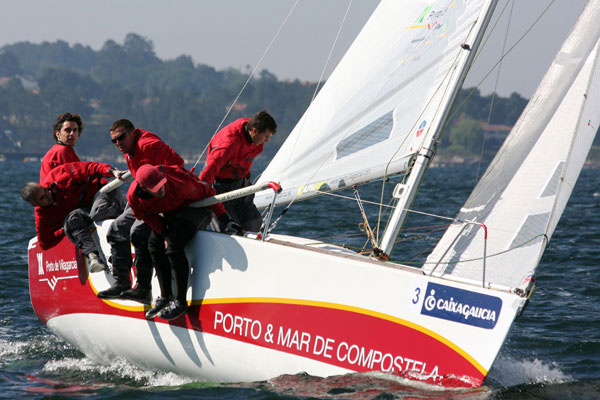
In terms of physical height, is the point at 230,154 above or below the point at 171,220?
above

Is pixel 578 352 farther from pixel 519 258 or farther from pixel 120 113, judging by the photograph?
pixel 120 113

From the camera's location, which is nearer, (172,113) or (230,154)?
(230,154)

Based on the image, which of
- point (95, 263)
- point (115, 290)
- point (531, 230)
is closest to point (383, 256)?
point (531, 230)

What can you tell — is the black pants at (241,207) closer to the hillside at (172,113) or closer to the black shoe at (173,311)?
the black shoe at (173,311)

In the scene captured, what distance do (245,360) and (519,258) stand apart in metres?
1.52

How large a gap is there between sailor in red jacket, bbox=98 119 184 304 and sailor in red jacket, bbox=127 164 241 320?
0.12 metres

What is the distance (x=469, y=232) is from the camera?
4.40 metres

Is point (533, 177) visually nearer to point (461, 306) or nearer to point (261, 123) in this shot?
point (461, 306)

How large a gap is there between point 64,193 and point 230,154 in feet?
3.69

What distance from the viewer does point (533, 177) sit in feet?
14.2

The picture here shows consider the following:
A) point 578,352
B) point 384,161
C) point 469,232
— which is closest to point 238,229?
point 384,161

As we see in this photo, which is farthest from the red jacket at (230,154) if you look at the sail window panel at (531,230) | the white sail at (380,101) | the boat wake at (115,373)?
the sail window panel at (531,230)

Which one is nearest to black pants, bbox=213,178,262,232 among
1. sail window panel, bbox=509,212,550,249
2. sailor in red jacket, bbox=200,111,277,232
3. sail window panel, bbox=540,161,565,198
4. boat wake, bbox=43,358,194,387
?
sailor in red jacket, bbox=200,111,277,232

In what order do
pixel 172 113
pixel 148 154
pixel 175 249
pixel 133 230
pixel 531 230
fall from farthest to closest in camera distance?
pixel 172 113
pixel 148 154
pixel 133 230
pixel 175 249
pixel 531 230
